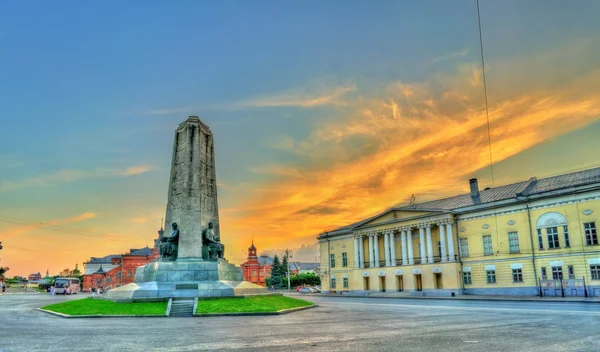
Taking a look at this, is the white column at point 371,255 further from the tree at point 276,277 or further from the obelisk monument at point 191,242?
the tree at point 276,277

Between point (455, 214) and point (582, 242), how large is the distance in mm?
12908

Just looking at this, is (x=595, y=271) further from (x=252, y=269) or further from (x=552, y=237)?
(x=252, y=269)

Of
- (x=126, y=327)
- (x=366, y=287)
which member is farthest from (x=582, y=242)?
(x=126, y=327)

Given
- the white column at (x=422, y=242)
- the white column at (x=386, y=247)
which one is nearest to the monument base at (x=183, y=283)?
the white column at (x=422, y=242)

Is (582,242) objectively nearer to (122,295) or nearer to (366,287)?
(366,287)

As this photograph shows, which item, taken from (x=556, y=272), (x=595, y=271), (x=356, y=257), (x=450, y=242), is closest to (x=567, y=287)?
(x=595, y=271)

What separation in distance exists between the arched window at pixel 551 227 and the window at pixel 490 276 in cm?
569

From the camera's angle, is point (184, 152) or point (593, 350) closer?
point (593, 350)

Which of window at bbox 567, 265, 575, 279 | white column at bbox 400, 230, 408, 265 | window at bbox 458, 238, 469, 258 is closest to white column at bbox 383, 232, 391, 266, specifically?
white column at bbox 400, 230, 408, 265

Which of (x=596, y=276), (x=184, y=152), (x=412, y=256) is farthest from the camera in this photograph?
(x=412, y=256)

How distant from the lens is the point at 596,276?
1351 inches

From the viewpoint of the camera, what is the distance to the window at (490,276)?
42250mm

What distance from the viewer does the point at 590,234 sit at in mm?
35188

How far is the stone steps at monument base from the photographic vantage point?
16.7m
